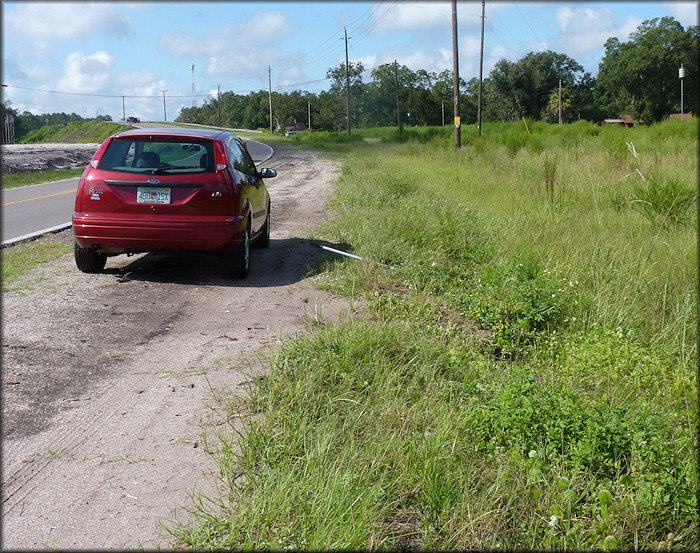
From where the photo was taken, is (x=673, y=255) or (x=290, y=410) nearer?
(x=290, y=410)

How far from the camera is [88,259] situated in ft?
25.8

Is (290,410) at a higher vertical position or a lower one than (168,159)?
lower

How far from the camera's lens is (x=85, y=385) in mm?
4609

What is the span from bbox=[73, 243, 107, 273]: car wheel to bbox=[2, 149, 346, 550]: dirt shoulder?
0.40 ft

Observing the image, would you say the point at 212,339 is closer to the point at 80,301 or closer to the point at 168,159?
the point at 80,301

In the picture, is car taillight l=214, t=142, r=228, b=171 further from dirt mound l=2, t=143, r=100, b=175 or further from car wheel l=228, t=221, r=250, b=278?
dirt mound l=2, t=143, r=100, b=175

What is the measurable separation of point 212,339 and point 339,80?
72208 mm

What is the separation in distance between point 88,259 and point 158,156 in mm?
1481

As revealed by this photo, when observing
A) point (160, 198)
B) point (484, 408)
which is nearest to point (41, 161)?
point (160, 198)

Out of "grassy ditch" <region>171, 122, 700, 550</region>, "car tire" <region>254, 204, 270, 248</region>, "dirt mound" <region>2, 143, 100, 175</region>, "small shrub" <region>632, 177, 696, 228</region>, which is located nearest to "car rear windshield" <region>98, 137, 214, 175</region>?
"grassy ditch" <region>171, 122, 700, 550</region>

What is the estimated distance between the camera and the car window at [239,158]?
825 cm

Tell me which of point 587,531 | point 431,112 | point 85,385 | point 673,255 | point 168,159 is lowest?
point 587,531

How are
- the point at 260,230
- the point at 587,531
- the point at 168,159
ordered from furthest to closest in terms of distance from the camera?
1. the point at 260,230
2. the point at 168,159
3. the point at 587,531

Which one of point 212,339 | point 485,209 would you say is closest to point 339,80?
point 485,209
